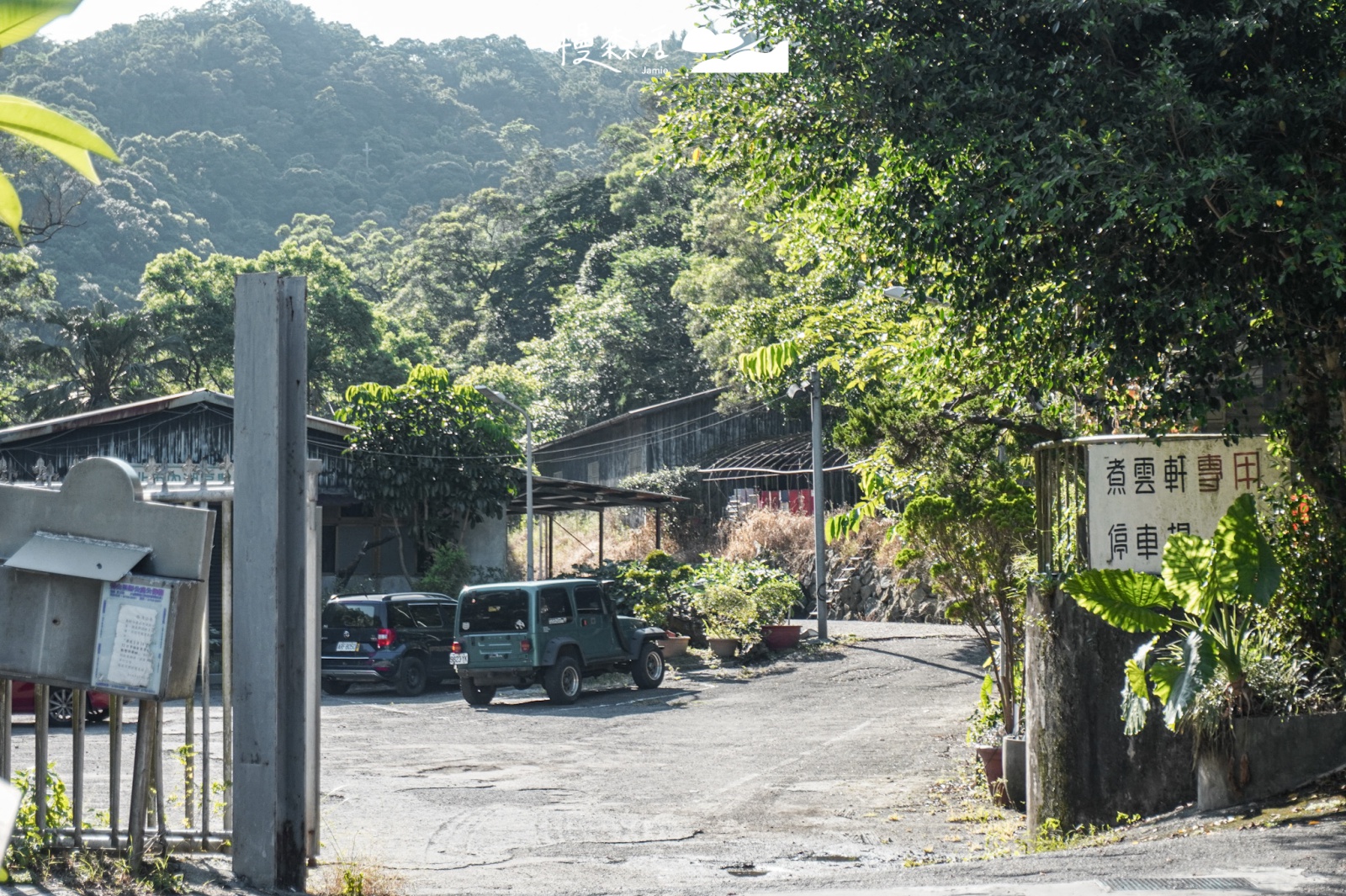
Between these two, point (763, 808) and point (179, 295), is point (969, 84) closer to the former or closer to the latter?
point (763, 808)

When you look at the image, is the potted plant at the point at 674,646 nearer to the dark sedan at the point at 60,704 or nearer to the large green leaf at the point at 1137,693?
the dark sedan at the point at 60,704

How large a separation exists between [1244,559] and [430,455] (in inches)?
854

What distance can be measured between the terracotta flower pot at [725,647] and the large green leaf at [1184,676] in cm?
1655

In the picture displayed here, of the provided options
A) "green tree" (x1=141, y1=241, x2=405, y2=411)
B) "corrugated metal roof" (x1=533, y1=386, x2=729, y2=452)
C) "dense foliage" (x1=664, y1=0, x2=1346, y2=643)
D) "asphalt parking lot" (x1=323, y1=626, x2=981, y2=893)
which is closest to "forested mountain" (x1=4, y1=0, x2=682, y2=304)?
"green tree" (x1=141, y1=241, x2=405, y2=411)

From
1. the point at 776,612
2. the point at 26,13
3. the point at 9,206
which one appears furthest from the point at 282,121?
the point at 26,13

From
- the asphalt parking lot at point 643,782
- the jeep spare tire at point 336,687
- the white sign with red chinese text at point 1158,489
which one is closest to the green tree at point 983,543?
the asphalt parking lot at point 643,782

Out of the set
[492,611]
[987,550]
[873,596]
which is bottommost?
[873,596]

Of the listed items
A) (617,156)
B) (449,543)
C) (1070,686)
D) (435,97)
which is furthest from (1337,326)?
(435,97)

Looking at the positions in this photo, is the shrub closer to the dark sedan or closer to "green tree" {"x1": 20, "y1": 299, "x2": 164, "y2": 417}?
the dark sedan

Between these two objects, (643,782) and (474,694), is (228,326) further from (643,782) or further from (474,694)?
(643,782)

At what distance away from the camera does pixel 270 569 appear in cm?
643

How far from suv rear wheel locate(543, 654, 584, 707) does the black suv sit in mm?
2670

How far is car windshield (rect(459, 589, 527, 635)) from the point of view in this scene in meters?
19.1

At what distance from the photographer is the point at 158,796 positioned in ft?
21.0
